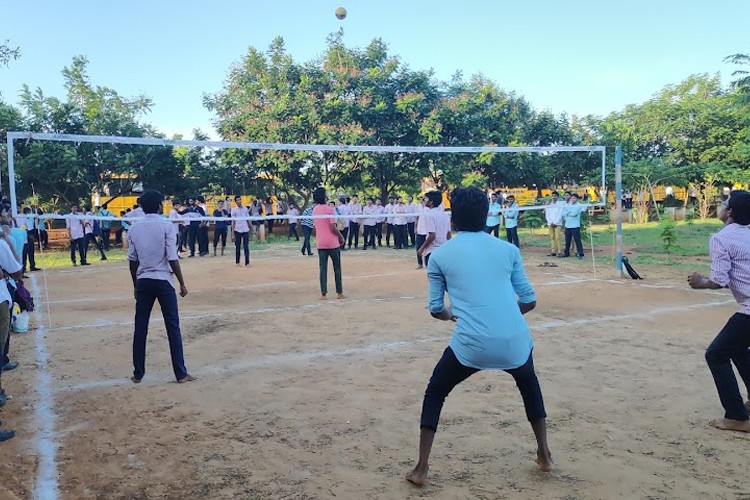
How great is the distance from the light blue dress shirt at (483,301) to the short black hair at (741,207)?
1.90 m

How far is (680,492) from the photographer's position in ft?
10.6

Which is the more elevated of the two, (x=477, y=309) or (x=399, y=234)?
(x=477, y=309)

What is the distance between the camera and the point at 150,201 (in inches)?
213

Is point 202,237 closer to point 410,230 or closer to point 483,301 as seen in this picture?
point 410,230

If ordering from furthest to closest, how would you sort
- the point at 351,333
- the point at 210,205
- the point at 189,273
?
1. the point at 210,205
2. the point at 189,273
3. the point at 351,333

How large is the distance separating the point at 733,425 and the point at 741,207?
1.48 m

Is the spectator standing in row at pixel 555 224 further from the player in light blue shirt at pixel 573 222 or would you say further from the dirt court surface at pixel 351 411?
the dirt court surface at pixel 351 411

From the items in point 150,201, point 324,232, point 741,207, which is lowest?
point 324,232

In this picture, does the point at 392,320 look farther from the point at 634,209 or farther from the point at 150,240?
the point at 634,209

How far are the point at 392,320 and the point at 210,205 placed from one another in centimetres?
2144

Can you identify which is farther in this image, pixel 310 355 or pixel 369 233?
pixel 369 233

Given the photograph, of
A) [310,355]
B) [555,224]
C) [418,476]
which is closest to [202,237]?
[555,224]

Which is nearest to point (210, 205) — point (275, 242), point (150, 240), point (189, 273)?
point (275, 242)

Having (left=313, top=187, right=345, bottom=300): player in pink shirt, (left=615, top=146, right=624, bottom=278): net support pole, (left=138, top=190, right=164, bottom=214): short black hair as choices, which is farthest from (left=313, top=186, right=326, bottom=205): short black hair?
(left=615, top=146, right=624, bottom=278): net support pole
